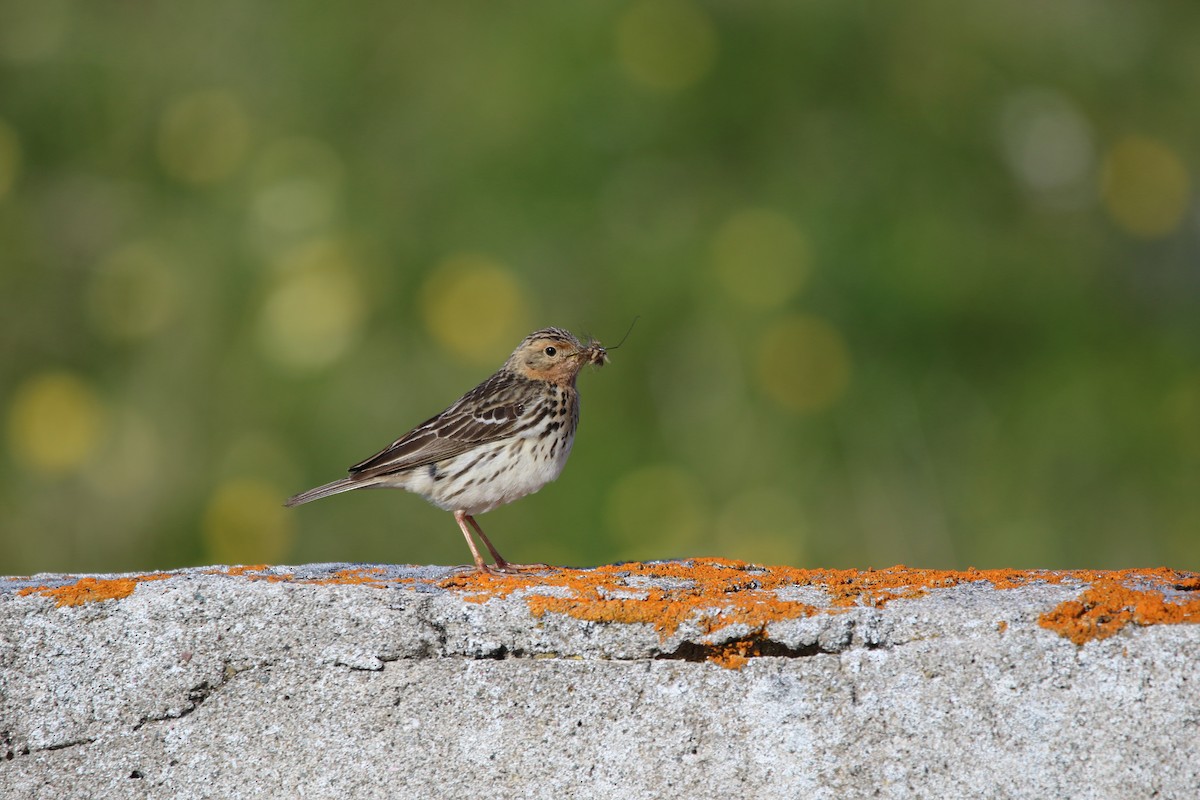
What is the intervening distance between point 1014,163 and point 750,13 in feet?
6.15

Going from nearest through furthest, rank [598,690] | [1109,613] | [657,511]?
[1109,613]
[598,690]
[657,511]

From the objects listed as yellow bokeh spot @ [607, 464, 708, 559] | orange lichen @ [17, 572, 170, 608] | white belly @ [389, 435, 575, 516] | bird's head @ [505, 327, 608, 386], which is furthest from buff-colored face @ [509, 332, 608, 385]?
orange lichen @ [17, 572, 170, 608]

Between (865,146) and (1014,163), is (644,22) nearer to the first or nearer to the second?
(865,146)

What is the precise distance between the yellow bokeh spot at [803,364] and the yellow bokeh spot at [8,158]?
14.9 feet

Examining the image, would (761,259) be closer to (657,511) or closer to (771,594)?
(657,511)

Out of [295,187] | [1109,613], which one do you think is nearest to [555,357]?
[295,187]

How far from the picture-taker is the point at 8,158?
852 cm

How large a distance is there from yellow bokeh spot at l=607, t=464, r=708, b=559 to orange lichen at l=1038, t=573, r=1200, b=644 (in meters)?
4.15

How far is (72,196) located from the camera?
853 cm

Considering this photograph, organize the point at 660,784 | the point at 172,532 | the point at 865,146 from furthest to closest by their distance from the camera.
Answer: the point at 865,146
the point at 172,532
the point at 660,784

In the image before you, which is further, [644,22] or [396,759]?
[644,22]

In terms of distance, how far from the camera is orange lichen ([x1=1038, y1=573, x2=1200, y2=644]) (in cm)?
313

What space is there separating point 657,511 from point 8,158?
450 centimetres

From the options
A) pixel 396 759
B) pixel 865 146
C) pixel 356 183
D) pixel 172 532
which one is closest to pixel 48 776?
pixel 396 759
